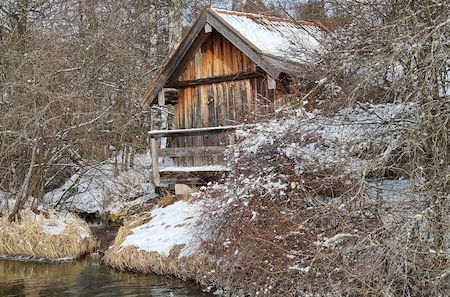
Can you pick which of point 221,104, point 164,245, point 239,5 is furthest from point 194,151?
point 239,5

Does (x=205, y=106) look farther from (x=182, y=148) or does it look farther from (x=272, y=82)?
(x=272, y=82)

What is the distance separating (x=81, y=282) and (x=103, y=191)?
6720 mm

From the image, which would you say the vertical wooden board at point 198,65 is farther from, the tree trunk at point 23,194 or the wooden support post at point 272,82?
the tree trunk at point 23,194

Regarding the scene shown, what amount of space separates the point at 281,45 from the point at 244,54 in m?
0.90

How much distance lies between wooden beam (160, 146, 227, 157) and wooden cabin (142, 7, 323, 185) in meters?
0.02

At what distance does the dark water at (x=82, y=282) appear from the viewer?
9.50m

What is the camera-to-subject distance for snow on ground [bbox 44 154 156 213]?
1650 cm

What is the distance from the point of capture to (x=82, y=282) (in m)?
10.3

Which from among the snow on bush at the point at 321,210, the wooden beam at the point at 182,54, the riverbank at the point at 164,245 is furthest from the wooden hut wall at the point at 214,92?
the snow on bush at the point at 321,210

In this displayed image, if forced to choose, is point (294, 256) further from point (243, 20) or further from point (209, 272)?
point (243, 20)

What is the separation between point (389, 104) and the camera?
7.23 meters

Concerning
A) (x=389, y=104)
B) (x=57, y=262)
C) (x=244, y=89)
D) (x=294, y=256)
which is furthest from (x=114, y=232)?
(x=389, y=104)

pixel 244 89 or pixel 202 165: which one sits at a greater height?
pixel 244 89

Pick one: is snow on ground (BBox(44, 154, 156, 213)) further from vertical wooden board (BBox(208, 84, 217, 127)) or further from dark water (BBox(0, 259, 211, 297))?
dark water (BBox(0, 259, 211, 297))
